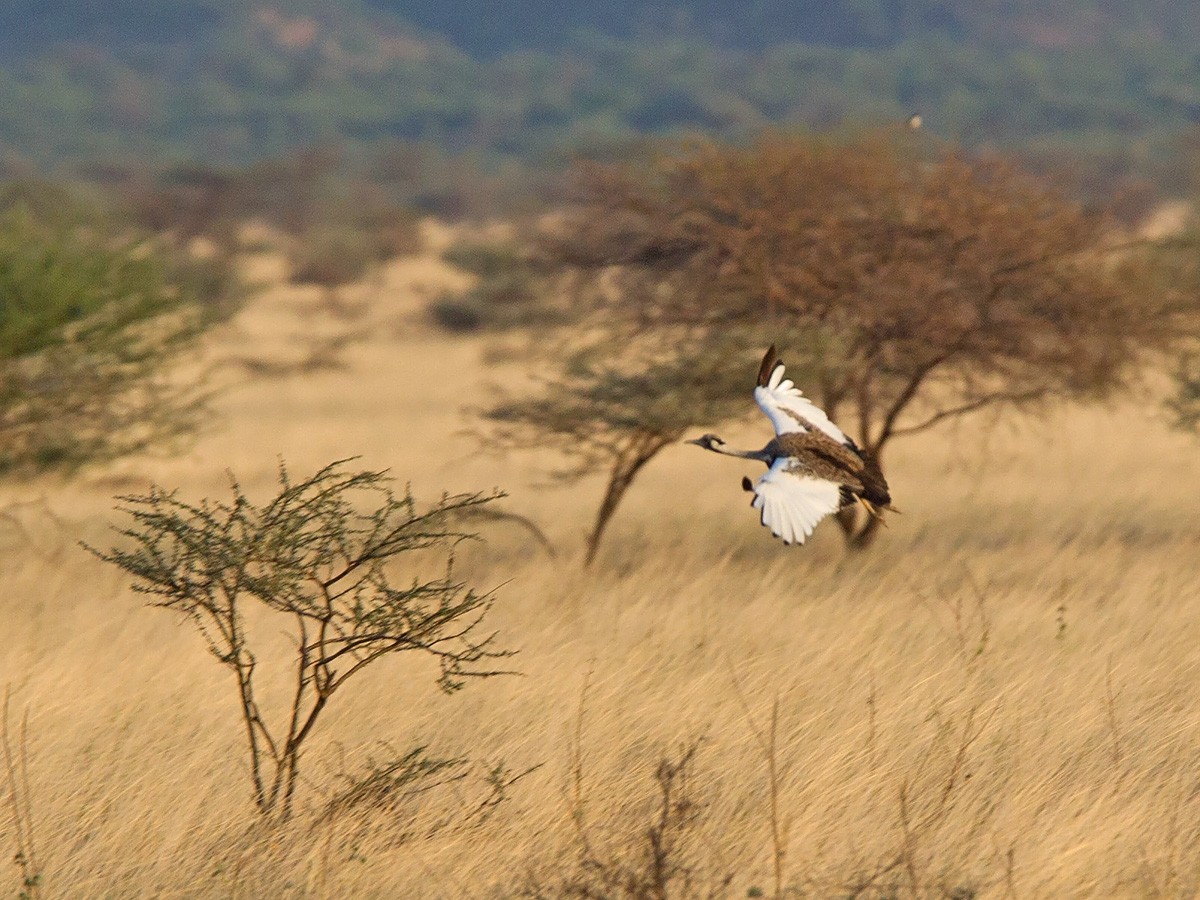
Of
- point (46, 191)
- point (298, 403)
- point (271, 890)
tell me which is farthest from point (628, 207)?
point (46, 191)

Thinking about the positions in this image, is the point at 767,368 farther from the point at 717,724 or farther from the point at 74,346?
the point at 74,346

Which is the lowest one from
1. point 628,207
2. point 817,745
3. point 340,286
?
point 340,286

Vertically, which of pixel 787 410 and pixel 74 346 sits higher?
pixel 787 410

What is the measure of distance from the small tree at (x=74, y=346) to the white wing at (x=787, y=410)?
6.16 m

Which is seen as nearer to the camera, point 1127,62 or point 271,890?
point 271,890

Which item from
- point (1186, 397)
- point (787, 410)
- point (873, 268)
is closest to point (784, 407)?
point (787, 410)

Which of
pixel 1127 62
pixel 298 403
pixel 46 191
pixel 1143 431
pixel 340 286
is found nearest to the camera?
pixel 1143 431

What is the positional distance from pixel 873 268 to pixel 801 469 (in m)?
5.42

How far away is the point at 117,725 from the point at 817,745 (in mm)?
2868

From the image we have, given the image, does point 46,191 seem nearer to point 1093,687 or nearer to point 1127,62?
point 1093,687

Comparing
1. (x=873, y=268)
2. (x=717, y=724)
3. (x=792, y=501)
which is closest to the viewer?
(x=792, y=501)

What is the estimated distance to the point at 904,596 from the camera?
955 centimetres

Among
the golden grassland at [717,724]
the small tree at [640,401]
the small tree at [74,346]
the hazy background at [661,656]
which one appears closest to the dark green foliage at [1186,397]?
the hazy background at [661,656]

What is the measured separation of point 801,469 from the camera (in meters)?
5.66
